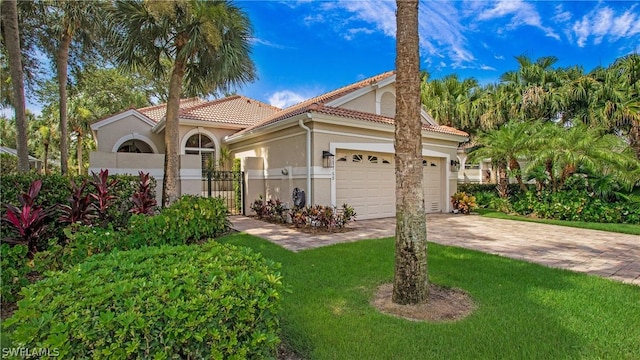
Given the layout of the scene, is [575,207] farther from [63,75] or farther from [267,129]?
[63,75]

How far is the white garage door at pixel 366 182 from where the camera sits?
1198cm

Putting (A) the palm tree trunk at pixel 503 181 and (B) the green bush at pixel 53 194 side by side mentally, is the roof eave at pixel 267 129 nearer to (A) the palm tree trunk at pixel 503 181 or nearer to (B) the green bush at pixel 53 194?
(B) the green bush at pixel 53 194

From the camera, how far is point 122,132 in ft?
54.0

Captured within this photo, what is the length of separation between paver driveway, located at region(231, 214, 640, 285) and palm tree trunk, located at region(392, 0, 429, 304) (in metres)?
3.70

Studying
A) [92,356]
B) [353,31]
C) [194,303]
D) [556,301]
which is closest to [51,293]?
[92,356]

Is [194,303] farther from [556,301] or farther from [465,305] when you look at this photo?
[556,301]

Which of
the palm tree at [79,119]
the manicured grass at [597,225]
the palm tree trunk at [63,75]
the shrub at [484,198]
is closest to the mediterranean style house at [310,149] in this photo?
the palm tree trunk at [63,75]

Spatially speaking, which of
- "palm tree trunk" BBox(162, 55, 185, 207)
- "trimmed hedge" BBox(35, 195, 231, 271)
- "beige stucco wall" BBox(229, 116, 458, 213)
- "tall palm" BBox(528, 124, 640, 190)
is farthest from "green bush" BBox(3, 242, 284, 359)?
"tall palm" BBox(528, 124, 640, 190)

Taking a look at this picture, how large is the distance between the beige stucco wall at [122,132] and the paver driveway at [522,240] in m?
8.60

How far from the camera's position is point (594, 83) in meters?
15.4

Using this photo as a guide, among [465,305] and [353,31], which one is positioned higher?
[353,31]

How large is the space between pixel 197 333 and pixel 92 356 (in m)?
0.60

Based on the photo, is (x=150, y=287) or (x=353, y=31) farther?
(x=353, y=31)

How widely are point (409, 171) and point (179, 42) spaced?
8.53 metres
